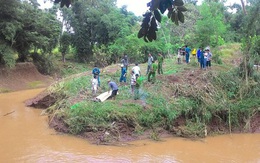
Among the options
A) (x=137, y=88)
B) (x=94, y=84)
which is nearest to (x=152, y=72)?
(x=137, y=88)

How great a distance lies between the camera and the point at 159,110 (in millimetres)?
11812

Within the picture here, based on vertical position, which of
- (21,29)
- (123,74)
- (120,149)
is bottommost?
(120,149)

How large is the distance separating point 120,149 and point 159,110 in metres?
2.61

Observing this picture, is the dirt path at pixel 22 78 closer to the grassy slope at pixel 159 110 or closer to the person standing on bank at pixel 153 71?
the grassy slope at pixel 159 110

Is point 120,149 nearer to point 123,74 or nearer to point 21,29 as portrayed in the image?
point 123,74

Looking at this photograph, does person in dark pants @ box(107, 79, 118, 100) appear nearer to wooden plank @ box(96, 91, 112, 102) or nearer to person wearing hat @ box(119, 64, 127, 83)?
wooden plank @ box(96, 91, 112, 102)

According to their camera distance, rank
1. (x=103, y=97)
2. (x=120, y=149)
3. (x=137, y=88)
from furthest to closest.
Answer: (x=103, y=97), (x=137, y=88), (x=120, y=149)

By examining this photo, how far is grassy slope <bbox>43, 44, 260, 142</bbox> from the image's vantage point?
11.1 metres

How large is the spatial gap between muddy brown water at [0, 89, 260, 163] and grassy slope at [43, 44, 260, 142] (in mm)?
528

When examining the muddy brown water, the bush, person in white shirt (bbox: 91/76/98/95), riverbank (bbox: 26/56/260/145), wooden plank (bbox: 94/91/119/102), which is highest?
the bush

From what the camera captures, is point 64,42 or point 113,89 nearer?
point 113,89

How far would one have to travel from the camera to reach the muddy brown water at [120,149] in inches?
366

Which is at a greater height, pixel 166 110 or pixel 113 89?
pixel 113 89

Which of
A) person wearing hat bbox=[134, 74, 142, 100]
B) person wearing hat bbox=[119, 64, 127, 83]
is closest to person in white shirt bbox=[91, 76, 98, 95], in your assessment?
person wearing hat bbox=[134, 74, 142, 100]
